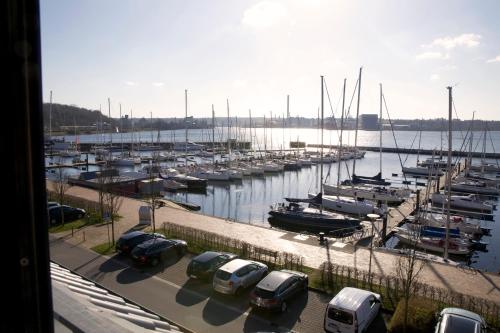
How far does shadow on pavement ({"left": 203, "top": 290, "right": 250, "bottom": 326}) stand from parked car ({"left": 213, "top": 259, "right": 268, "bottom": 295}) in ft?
0.79

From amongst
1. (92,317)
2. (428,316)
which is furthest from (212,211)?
(92,317)

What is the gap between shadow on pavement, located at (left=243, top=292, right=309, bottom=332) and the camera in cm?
1120

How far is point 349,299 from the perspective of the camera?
36.5 feet

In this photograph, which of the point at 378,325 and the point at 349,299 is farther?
the point at 378,325

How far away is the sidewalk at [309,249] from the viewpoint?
1516cm

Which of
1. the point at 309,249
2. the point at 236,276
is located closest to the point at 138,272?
the point at 236,276

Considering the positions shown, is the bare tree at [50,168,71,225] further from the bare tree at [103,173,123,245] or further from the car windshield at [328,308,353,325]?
the car windshield at [328,308,353,325]

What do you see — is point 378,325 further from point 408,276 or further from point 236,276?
point 236,276

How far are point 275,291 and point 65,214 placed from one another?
52.7 feet

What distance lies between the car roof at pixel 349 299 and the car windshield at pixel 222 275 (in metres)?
3.68

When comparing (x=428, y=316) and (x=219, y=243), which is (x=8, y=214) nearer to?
(x=428, y=316)

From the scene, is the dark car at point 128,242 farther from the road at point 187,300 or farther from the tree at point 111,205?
the tree at point 111,205

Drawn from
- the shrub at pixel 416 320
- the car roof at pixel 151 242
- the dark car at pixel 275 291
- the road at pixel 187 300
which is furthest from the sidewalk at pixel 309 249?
the shrub at pixel 416 320

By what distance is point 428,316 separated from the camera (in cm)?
1077
